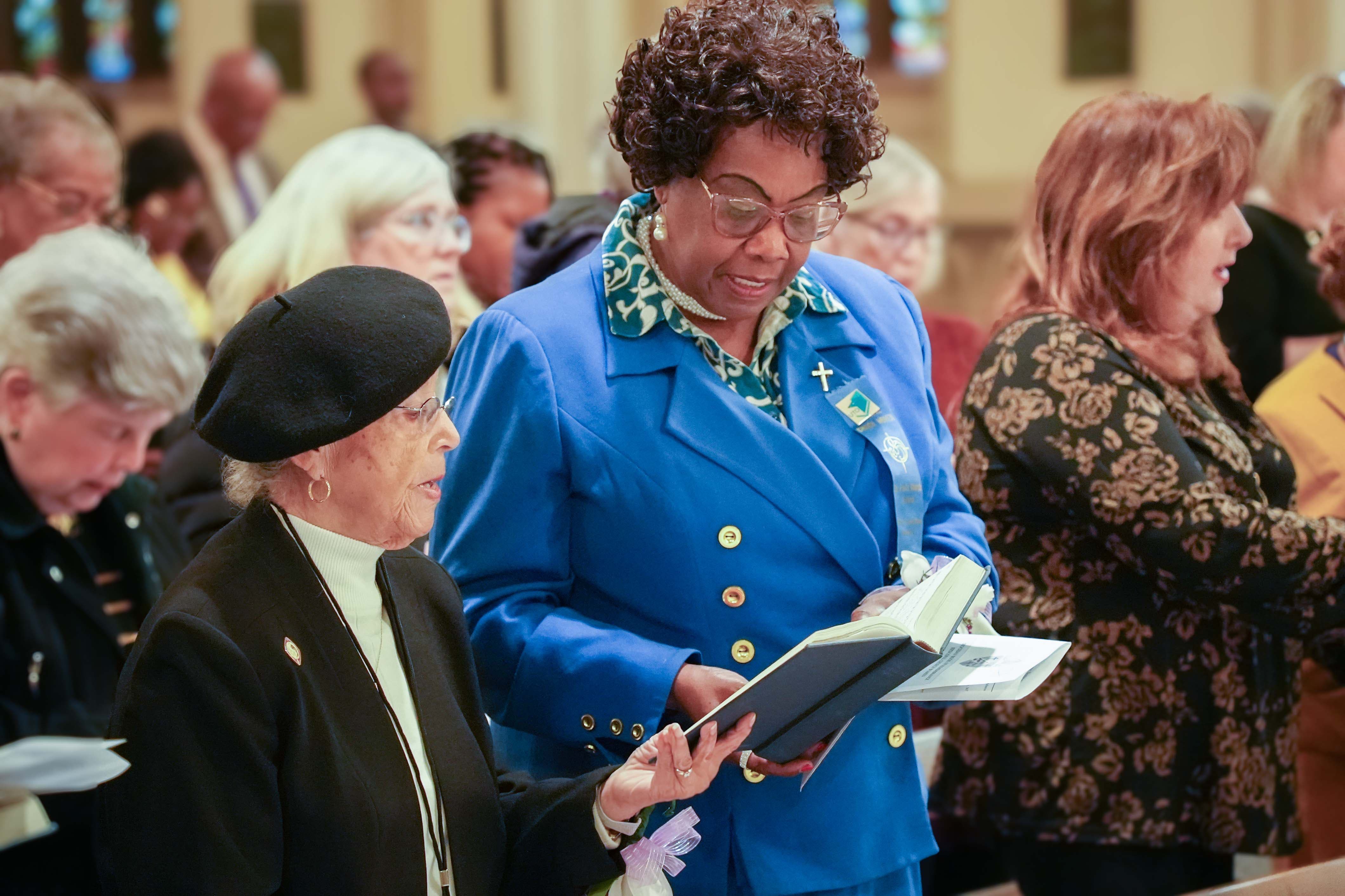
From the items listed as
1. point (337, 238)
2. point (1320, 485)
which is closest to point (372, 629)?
point (337, 238)

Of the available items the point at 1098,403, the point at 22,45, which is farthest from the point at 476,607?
the point at 22,45

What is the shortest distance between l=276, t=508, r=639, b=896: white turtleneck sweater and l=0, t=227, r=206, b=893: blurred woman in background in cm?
98

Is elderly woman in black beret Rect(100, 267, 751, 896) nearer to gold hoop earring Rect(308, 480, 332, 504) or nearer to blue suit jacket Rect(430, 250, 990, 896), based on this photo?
gold hoop earring Rect(308, 480, 332, 504)

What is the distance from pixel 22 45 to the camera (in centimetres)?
1139

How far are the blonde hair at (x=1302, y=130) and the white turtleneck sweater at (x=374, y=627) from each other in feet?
10.5

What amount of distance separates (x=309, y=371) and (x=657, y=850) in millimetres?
729

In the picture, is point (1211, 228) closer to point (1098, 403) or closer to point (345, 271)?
point (1098, 403)

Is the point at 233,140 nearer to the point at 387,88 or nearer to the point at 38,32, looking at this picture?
the point at 387,88

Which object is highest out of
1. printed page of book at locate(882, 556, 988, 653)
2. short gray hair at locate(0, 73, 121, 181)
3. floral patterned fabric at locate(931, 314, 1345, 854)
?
short gray hair at locate(0, 73, 121, 181)

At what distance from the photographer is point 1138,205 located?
2703mm

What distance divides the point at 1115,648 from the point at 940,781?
1.42ft

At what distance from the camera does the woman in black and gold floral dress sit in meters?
2.65

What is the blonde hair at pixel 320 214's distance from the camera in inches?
138

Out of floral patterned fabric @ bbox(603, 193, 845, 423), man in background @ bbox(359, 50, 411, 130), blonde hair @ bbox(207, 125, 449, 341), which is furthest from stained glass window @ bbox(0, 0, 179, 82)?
floral patterned fabric @ bbox(603, 193, 845, 423)
